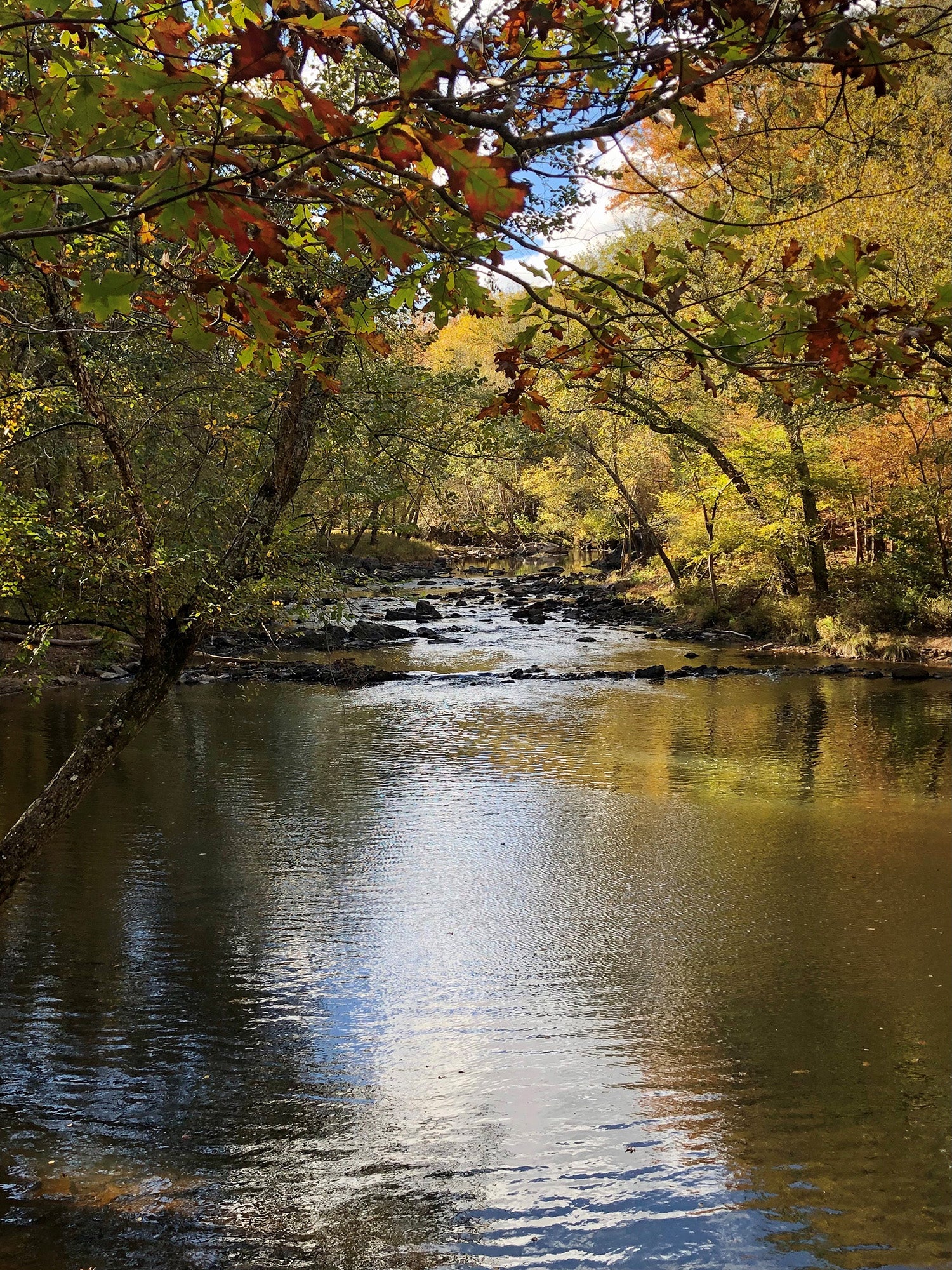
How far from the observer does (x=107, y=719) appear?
525 cm

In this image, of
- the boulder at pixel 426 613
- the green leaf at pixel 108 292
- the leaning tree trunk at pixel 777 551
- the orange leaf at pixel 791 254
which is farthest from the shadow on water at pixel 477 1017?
the boulder at pixel 426 613

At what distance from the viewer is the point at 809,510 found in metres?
23.2

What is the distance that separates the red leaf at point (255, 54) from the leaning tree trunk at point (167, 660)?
210 centimetres

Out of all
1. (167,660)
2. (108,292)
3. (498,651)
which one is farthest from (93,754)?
(498,651)

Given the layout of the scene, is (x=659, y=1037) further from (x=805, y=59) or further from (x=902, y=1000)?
(x=805, y=59)

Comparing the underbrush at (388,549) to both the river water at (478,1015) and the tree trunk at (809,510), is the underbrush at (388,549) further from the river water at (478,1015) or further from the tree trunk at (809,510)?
the river water at (478,1015)

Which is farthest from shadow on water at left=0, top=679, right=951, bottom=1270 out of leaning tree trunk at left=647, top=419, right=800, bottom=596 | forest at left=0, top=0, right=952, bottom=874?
leaning tree trunk at left=647, top=419, right=800, bottom=596

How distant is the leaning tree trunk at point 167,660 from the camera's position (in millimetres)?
4887

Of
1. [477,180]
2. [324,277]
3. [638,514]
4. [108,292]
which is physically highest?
[638,514]

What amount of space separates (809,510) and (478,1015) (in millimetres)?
19563

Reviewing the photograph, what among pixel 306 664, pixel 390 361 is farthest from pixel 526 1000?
pixel 306 664

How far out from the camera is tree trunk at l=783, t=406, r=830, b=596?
2270cm

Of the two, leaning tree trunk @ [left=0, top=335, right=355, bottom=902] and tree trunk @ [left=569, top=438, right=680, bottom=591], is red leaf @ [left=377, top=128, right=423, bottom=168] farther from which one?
tree trunk @ [left=569, top=438, right=680, bottom=591]

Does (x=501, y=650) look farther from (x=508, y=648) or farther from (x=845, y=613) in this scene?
(x=845, y=613)
